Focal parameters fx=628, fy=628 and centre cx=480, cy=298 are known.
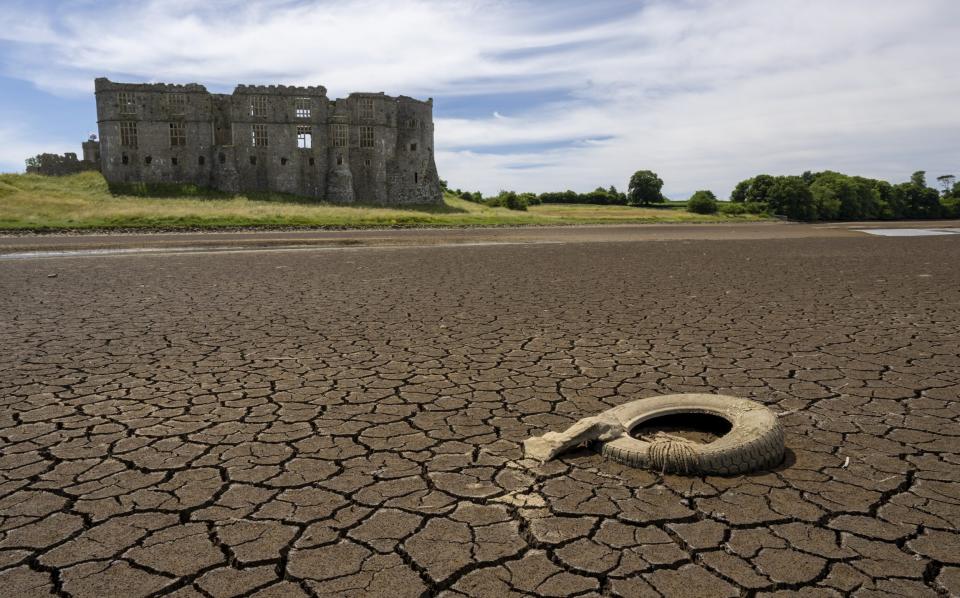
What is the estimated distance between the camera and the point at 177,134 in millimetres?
56562

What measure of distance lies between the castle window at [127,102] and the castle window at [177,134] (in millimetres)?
3322

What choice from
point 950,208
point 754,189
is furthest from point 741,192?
point 950,208

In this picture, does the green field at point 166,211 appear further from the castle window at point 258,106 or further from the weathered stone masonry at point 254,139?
the castle window at point 258,106

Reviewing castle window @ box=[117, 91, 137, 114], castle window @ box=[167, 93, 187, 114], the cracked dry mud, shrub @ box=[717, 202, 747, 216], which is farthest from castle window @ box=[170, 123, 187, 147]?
shrub @ box=[717, 202, 747, 216]

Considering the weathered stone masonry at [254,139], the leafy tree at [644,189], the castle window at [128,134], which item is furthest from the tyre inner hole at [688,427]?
the leafy tree at [644,189]

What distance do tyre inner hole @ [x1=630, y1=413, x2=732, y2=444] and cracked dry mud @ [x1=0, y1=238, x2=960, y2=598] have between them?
59 centimetres

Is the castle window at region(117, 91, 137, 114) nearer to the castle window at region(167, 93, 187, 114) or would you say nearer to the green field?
the castle window at region(167, 93, 187, 114)

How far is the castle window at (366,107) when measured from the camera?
61.2m

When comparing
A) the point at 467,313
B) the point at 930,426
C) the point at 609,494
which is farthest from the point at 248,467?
the point at 467,313

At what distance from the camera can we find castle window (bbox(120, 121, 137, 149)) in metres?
55.2

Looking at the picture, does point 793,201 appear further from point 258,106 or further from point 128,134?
point 128,134

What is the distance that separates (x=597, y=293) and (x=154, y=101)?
56.0 meters

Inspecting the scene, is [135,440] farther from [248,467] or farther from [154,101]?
[154,101]

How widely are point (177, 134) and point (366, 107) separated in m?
17.3
